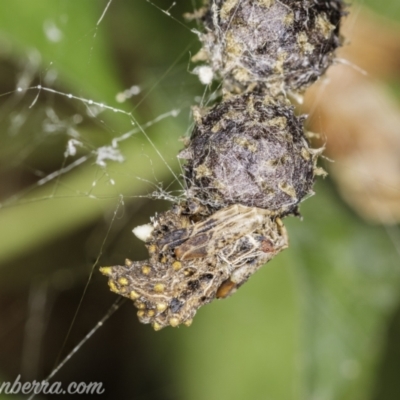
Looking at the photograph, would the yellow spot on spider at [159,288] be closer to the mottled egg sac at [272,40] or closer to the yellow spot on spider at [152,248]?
the yellow spot on spider at [152,248]

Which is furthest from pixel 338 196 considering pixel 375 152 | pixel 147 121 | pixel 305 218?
pixel 147 121

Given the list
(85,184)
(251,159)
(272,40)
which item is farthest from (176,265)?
(85,184)

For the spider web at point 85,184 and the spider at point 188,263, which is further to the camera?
the spider web at point 85,184

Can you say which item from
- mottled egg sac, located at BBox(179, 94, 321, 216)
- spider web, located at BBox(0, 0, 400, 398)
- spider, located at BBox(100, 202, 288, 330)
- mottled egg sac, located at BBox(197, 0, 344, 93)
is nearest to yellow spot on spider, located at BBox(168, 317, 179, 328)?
spider, located at BBox(100, 202, 288, 330)

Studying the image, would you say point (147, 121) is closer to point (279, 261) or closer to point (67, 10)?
point (67, 10)

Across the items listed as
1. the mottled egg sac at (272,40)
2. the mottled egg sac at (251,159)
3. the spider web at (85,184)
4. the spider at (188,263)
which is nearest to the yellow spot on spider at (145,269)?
the spider at (188,263)

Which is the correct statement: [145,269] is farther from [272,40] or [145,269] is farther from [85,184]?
[85,184]
